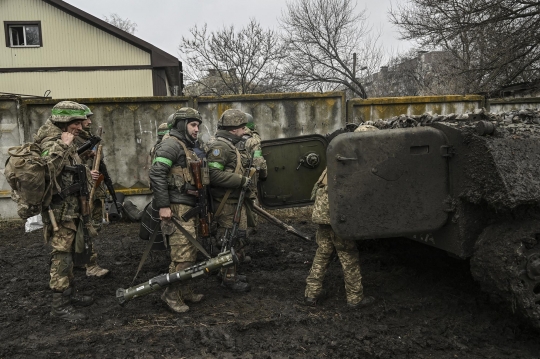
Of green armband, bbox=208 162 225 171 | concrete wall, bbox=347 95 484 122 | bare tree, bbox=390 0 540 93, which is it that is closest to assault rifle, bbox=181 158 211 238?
green armband, bbox=208 162 225 171

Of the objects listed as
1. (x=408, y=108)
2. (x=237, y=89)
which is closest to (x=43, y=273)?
(x=408, y=108)

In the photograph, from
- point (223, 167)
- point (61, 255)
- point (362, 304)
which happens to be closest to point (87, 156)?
point (61, 255)

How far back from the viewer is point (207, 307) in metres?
4.25

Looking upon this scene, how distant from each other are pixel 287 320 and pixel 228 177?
1.44m

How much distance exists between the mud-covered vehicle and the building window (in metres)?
18.0

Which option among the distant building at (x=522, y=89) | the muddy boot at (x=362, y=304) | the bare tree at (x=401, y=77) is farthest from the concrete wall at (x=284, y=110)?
the bare tree at (x=401, y=77)

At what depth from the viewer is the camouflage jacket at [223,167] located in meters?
4.52

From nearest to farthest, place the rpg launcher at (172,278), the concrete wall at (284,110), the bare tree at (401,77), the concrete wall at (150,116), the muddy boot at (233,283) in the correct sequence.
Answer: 1. the rpg launcher at (172,278)
2. the muddy boot at (233,283)
3. the concrete wall at (150,116)
4. the concrete wall at (284,110)
5. the bare tree at (401,77)

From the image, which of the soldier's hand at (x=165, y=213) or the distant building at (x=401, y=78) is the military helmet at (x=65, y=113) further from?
the distant building at (x=401, y=78)

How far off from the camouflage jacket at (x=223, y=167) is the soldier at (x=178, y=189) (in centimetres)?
22

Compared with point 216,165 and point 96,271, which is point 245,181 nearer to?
point 216,165

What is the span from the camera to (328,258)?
418 centimetres

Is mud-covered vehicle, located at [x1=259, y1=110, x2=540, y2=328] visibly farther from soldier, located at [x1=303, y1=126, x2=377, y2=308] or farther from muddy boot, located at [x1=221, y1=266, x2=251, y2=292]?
muddy boot, located at [x1=221, y1=266, x2=251, y2=292]

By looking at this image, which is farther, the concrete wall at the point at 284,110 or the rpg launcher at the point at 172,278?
the concrete wall at the point at 284,110
